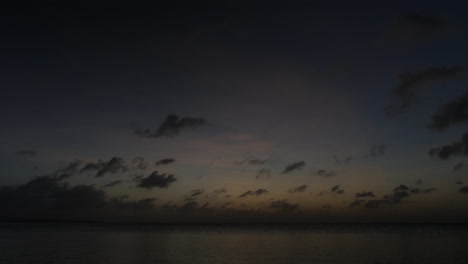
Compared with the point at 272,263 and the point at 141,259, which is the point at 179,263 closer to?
the point at 141,259

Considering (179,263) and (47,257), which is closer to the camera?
(179,263)

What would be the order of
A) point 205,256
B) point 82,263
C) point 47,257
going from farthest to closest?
point 205,256
point 47,257
point 82,263

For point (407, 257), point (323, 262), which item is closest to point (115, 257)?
point (323, 262)

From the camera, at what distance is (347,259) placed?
195ft

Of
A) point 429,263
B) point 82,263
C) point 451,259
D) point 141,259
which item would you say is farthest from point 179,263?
point 451,259

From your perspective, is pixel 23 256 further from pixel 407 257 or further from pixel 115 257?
pixel 407 257

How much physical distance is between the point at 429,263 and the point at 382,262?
595 centimetres

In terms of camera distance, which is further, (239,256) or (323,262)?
(239,256)

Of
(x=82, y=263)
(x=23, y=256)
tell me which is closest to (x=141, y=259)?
(x=82, y=263)

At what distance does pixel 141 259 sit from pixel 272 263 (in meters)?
18.6

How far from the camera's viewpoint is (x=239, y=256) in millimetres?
63781

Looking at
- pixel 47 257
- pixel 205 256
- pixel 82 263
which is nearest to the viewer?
pixel 82 263

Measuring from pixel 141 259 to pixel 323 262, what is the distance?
2532 centimetres

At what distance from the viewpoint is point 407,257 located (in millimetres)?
61625
